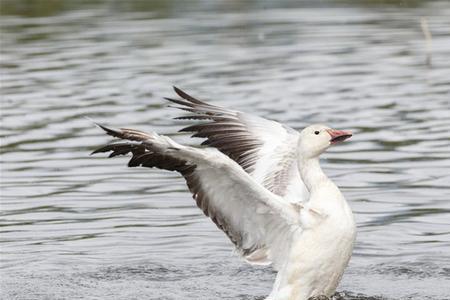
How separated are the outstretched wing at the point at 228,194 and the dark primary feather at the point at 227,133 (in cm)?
127

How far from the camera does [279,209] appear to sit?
9.96 meters

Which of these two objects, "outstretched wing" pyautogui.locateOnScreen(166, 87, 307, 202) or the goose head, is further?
"outstretched wing" pyautogui.locateOnScreen(166, 87, 307, 202)

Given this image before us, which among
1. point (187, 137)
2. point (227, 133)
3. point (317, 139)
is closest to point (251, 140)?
point (227, 133)

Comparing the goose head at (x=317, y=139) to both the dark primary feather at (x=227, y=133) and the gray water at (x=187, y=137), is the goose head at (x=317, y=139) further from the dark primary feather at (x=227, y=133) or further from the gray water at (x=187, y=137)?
the dark primary feather at (x=227, y=133)

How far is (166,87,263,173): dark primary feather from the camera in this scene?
1159 centimetres

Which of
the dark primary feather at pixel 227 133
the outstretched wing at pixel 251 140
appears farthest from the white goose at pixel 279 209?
the dark primary feather at pixel 227 133

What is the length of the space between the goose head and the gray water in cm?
135

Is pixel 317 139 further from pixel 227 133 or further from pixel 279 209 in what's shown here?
pixel 227 133

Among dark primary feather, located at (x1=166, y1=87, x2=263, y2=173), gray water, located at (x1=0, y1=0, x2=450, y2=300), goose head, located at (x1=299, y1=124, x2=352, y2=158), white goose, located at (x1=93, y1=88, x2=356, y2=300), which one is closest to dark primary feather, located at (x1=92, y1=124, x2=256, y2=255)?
white goose, located at (x1=93, y1=88, x2=356, y2=300)

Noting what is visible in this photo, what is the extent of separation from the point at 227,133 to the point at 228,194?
6.02ft

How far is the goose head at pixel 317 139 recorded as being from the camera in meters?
10.0

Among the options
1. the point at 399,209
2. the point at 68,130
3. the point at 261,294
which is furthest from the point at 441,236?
the point at 68,130

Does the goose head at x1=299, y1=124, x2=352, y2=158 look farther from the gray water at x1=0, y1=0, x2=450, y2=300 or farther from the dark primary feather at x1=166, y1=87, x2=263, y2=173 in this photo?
the dark primary feather at x1=166, y1=87, x2=263, y2=173

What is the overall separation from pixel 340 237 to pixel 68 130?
8.72m
